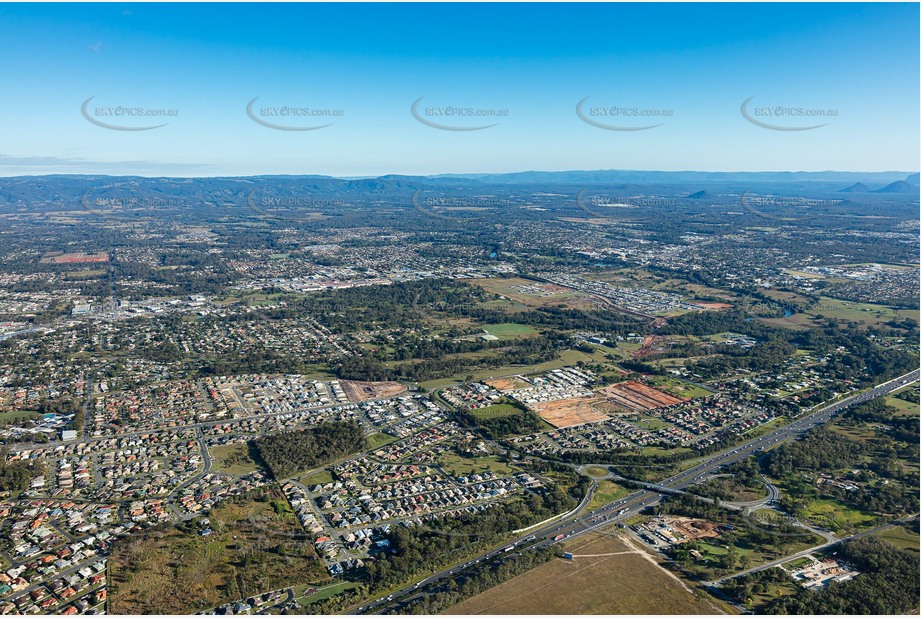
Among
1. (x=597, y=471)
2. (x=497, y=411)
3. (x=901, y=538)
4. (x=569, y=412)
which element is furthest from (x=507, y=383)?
(x=901, y=538)

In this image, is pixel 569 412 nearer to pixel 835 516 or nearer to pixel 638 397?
pixel 638 397

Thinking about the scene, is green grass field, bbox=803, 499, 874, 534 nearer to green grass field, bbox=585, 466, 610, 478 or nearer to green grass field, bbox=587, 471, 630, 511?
green grass field, bbox=587, 471, 630, 511

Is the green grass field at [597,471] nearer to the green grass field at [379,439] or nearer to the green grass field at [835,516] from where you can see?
the green grass field at [835,516]

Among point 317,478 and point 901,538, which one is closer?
point 901,538

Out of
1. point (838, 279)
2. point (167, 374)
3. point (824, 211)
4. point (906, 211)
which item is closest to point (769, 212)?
point (824, 211)

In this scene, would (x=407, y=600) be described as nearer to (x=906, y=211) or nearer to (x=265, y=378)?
(x=265, y=378)

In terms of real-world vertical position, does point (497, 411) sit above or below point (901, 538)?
above

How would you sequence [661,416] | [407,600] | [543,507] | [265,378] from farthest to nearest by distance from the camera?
[265,378] → [661,416] → [543,507] → [407,600]
